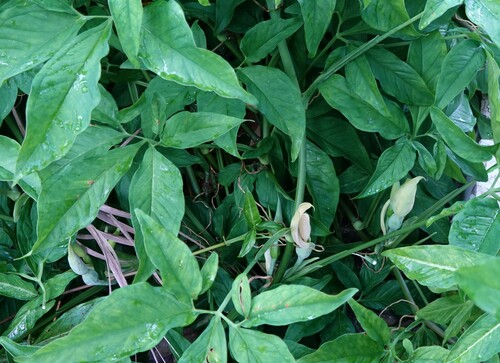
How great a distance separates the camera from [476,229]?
1.89 ft

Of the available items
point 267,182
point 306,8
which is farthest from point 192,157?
point 306,8

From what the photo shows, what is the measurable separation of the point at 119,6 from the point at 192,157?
302 millimetres

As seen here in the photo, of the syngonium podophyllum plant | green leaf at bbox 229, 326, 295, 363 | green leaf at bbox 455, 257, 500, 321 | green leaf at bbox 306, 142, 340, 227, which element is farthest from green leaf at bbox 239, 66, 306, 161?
green leaf at bbox 455, 257, 500, 321

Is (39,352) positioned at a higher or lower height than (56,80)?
lower

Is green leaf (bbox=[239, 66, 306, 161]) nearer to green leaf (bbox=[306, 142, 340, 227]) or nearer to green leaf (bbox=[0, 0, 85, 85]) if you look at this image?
green leaf (bbox=[306, 142, 340, 227])

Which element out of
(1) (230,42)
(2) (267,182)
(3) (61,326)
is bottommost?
(3) (61,326)

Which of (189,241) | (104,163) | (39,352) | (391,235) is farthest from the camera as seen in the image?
(189,241)

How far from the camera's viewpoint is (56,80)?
0.49 m

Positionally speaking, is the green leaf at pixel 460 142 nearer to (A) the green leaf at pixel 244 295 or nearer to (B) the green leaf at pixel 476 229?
(B) the green leaf at pixel 476 229

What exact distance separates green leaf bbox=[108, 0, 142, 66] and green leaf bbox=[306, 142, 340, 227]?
1.15ft

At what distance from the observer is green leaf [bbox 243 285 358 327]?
50 centimetres

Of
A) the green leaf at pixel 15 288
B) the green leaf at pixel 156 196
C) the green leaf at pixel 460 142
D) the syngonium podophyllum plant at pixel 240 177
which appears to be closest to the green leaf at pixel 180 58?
the syngonium podophyllum plant at pixel 240 177

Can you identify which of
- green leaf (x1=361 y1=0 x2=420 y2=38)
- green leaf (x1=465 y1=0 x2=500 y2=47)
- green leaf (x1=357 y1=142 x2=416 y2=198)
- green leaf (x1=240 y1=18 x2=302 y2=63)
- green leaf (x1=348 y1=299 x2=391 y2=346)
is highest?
green leaf (x1=465 y1=0 x2=500 y2=47)

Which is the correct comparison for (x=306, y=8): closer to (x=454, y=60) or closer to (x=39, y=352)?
(x=454, y=60)
